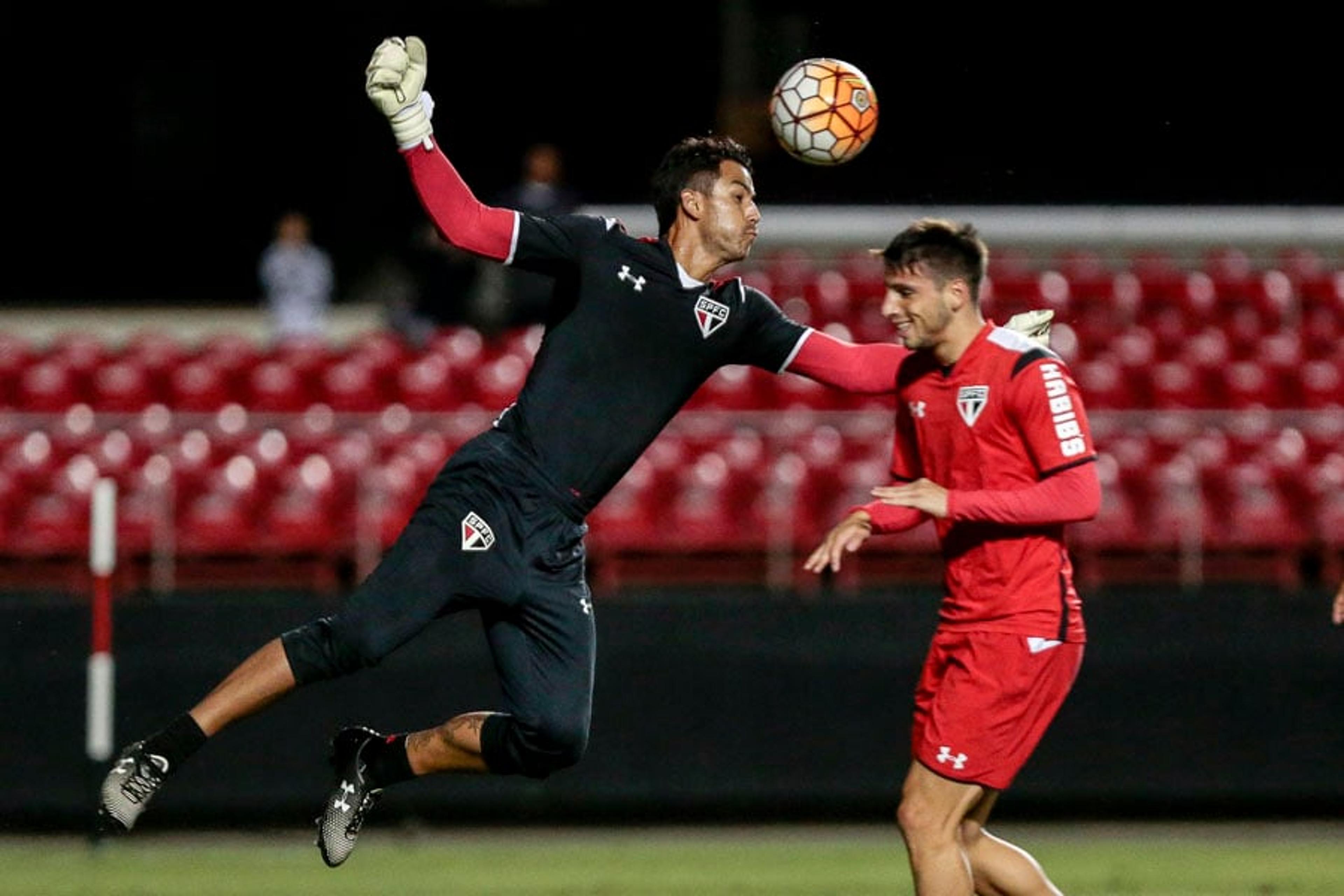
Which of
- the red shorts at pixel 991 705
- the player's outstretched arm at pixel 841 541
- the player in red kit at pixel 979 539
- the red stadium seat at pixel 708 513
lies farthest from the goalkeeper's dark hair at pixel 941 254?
the red stadium seat at pixel 708 513

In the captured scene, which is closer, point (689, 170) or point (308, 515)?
point (689, 170)

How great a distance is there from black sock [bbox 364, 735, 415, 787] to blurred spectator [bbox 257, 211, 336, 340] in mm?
9244

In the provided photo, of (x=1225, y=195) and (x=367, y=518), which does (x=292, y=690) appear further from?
(x=1225, y=195)

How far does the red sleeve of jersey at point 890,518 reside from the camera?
23.2 feet

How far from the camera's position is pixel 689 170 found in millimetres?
7312

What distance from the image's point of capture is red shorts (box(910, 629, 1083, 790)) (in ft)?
22.3

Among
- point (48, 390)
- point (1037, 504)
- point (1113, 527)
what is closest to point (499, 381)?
point (48, 390)

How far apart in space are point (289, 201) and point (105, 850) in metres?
12.1

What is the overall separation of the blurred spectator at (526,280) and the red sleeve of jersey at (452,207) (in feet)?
24.7

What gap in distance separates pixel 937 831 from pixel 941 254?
186 cm

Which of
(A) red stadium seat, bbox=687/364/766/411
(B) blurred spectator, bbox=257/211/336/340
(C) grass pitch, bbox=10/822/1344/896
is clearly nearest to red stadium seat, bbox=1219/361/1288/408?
(A) red stadium seat, bbox=687/364/766/411

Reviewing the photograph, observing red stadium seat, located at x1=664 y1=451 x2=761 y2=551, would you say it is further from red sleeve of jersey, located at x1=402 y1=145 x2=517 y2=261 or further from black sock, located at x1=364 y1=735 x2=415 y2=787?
red sleeve of jersey, located at x1=402 y1=145 x2=517 y2=261

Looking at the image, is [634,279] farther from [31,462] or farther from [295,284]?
[295,284]

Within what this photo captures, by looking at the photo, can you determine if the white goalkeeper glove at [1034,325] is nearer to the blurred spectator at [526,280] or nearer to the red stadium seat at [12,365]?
the blurred spectator at [526,280]
